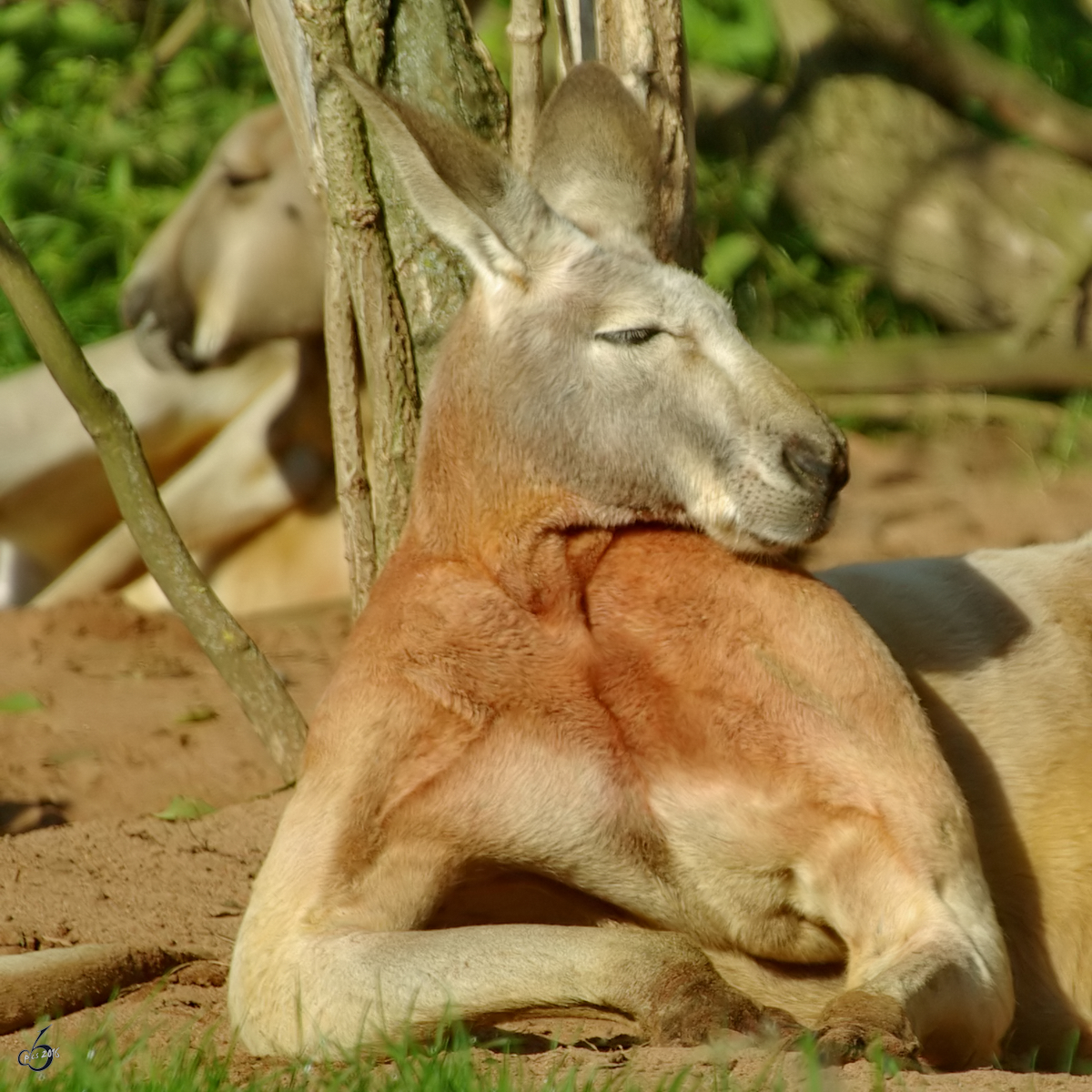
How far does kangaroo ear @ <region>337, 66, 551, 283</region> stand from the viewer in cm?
254

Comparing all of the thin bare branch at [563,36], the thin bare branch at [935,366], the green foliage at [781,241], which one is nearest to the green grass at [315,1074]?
the thin bare branch at [563,36]

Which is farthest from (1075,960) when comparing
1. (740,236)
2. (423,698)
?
(740,236)

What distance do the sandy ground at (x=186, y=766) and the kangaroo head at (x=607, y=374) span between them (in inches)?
31.4

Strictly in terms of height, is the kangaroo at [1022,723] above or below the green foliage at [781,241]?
above

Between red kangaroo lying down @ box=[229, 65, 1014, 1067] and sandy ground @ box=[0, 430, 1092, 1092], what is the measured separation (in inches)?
7.1

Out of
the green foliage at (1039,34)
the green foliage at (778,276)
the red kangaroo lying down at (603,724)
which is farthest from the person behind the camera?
the green foliage at (1039,34)

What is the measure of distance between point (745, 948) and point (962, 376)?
428 cm

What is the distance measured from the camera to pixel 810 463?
255 centimetres

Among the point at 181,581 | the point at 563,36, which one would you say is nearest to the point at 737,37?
the point at 563,36

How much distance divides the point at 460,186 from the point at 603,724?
84cm

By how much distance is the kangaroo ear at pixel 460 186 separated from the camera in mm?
2541

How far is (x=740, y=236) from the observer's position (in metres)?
6.83
